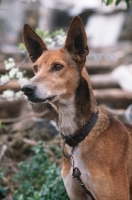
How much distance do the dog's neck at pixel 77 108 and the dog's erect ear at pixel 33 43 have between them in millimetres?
593

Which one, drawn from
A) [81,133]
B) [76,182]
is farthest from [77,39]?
[76,182]

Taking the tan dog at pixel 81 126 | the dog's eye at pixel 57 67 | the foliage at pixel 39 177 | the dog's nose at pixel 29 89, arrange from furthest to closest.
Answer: the foliage at pixel 39 177, the dog's eye at pixel 57 67, the tan dog at pixel 81 126, the dog's nose at pixel 29 89

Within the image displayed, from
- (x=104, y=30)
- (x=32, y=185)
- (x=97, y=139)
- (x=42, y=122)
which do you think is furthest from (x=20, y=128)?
(x=104, y=30)

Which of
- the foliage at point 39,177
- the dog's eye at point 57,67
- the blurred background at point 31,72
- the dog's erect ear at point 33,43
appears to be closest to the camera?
the dog's eye at point 57,67

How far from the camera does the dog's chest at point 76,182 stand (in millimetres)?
3857

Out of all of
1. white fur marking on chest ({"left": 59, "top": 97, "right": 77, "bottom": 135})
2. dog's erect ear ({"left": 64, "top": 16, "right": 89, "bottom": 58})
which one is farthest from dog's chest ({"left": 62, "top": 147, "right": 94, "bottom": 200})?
dog's erect ear ({"left": 64, "top": 16, "right": 89, "bottom": 58})

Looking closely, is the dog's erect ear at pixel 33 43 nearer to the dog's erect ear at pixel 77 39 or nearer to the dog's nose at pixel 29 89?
the dog's erect ear at pixel 77 39

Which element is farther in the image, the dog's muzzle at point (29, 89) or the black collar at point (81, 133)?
the black collar at point (81, 133)

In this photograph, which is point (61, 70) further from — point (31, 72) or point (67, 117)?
point (31, 72)

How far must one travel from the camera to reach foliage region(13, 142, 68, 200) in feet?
17.2

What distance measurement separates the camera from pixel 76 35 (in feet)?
12.6

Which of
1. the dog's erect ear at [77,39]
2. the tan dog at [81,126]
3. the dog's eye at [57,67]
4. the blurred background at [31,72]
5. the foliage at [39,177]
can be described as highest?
the dog's erect ear at [77,39]

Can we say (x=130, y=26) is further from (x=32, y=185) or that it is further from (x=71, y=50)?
(x=71, y=50)

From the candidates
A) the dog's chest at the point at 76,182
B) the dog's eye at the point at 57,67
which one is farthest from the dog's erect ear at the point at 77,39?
the dog's chest at the point at 76,182
